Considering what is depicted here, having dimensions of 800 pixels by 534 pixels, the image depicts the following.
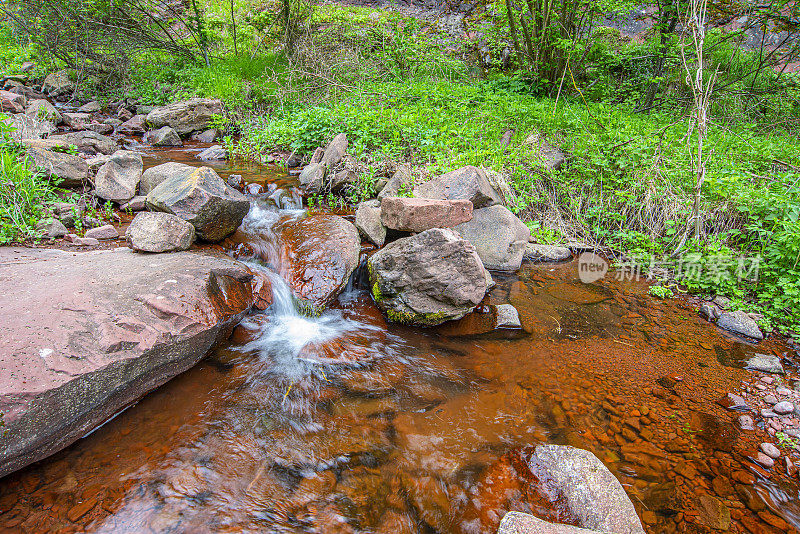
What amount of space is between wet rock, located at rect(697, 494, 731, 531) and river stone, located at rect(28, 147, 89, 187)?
270 inches

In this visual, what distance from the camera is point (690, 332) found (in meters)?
3.76

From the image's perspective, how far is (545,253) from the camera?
17.1 feet

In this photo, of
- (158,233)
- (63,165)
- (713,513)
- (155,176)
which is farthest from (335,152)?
(713,513)

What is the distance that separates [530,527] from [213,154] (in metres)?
7.75

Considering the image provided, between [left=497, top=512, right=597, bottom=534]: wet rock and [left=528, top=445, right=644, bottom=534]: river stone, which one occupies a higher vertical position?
[left=497, top=512, right=597, bottom=534]: wet rock

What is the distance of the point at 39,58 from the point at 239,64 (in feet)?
19.5

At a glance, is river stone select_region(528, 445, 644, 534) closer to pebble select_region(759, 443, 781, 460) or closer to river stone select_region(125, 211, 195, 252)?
pebble select_region(759, 443, 781, 460)

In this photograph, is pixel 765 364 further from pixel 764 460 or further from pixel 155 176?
pixel 155 176

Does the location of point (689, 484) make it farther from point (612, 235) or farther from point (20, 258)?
point (20, 258)

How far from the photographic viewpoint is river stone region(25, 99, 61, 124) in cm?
751

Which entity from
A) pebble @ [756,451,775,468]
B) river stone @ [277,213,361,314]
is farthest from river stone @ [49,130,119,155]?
pebble @ [756,451,775,468]

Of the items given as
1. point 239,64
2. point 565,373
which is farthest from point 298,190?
point 239,64

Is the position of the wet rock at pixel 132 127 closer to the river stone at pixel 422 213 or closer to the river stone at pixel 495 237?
the river stone at pixel 422 213

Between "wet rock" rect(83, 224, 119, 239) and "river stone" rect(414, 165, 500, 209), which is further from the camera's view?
"river stone" rect(414, 165, 500, 209)
